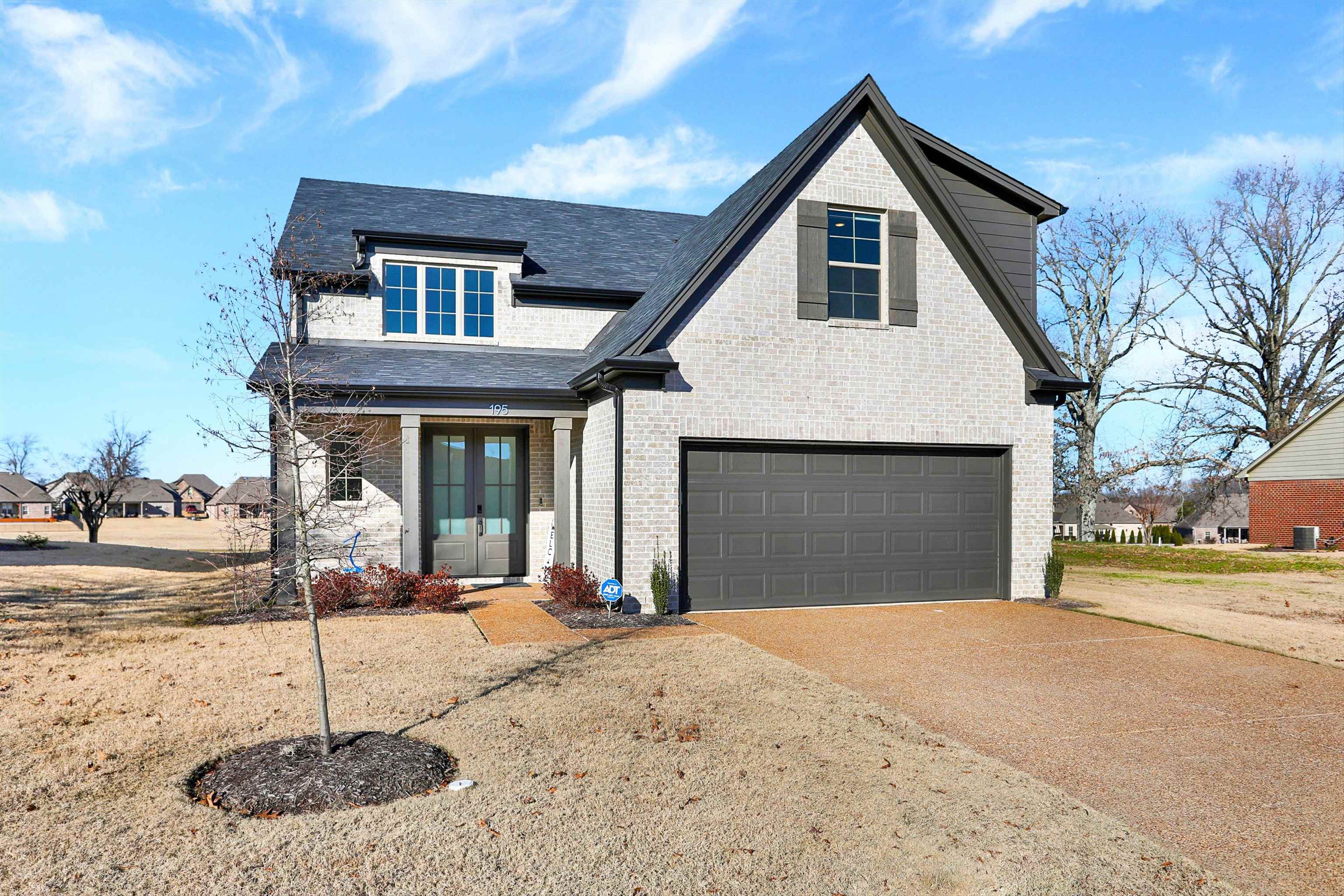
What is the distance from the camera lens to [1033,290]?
15.2 m

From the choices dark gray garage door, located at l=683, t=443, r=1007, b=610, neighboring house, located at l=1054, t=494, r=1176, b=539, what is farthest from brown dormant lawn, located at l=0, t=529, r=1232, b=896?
neighboring house, located at l=1054, t=494, r=1176, b=539

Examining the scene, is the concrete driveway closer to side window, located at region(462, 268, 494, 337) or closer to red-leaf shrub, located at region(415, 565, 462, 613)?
red-leaf shrub, located at region(415, 565, 462, 613)

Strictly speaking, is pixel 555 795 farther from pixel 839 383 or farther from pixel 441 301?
pixel 441 301

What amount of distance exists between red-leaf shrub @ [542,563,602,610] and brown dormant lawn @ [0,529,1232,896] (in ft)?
9.84

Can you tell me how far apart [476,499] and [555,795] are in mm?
10664

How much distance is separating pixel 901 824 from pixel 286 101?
11971 mm

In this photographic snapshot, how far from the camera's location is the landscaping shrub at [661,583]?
11781 mm

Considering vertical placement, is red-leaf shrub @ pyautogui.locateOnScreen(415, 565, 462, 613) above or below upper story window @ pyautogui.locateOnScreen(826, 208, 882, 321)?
below

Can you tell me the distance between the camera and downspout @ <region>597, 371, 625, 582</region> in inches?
470

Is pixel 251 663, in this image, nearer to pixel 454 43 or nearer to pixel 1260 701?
pixel 454 43

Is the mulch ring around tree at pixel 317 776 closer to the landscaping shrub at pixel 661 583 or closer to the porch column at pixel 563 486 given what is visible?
the landscaping shrub at pixel 661 583

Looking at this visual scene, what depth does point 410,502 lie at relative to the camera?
517 inches

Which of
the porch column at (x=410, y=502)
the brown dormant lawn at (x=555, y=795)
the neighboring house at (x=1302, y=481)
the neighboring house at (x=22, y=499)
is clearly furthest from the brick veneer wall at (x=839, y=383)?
the neighboring house at (x=22, y=499)

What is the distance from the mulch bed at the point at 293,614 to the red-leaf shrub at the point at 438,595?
58 mm
